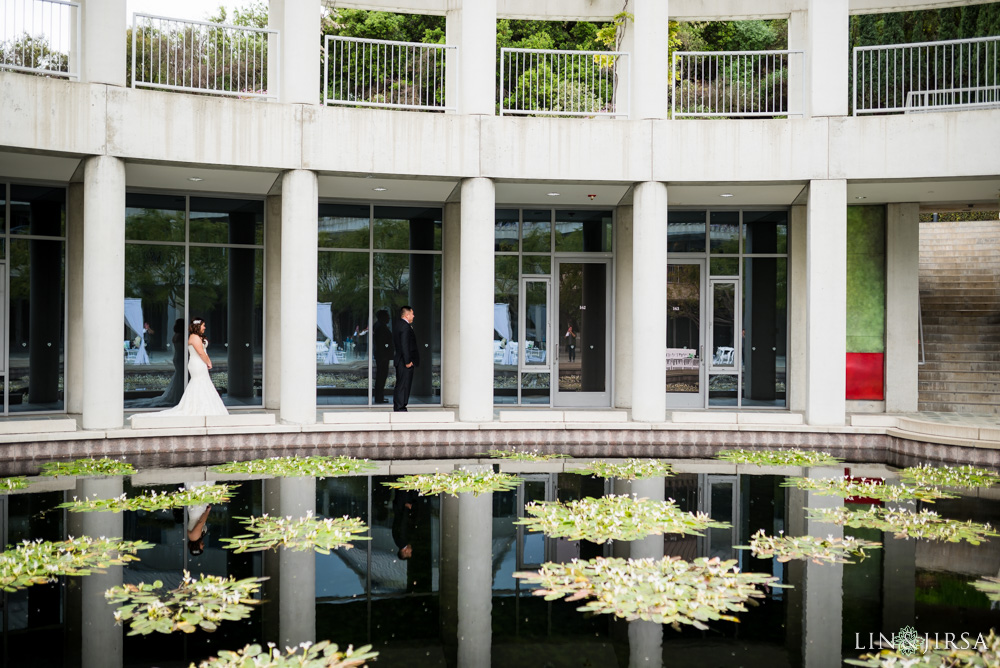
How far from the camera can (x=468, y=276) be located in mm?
15234

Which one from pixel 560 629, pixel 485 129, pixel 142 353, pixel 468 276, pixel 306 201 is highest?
pixel 485 129

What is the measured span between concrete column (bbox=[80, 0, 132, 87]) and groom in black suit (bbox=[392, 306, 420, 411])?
227 inches

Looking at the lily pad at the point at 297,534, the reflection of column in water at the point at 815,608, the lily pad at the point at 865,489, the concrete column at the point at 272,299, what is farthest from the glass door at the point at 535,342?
the reflection of column in water at the point at 815,608

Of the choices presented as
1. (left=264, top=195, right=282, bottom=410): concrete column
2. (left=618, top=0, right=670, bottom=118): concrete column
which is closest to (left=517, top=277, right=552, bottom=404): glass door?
(left=618, top=0, right=670, bottom=118): concrete column

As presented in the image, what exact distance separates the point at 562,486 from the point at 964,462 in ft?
20.2

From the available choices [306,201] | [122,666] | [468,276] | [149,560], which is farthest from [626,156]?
[122,666]

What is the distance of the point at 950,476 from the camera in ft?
37.3

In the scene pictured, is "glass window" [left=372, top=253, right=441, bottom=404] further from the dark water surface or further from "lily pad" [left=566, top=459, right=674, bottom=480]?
the dark water surface

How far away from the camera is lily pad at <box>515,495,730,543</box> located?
827cm

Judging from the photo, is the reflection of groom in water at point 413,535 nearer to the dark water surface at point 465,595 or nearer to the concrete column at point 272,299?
the dark water surface at point 465,595

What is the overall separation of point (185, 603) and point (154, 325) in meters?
11.9

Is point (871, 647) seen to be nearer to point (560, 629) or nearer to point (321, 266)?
point (560, 629)

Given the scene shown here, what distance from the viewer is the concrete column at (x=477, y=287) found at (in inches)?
596

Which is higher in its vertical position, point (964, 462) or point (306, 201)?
point (306, 201)
